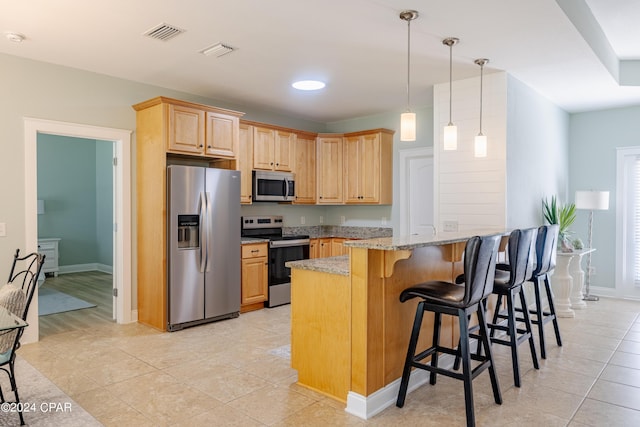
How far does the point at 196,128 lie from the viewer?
4508 millimetres

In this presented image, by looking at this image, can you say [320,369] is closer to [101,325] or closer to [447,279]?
[447,279]

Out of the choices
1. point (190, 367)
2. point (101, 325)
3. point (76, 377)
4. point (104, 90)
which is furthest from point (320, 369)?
point (104, 90)

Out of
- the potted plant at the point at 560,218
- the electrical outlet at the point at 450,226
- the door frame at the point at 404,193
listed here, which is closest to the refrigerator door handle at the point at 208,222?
the electrical outlet at the point at 450,226

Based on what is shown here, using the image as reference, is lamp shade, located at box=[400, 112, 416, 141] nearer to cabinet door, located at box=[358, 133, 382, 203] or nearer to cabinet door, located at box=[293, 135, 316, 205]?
cabinet door, located at box=[358, 133, 382, 203]

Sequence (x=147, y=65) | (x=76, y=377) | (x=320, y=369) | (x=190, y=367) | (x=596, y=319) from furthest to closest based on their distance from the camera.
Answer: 1. (x=596, y=319)
2. (x=147, y=65)
3. (x=190, y=367)
4. (x=76, y=377)
5. (x=320, y=369)

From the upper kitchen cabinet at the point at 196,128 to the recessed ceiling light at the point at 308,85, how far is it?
781 mm

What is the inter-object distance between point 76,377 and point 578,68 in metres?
5.17

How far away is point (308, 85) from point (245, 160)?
1315mm

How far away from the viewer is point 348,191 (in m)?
6.26

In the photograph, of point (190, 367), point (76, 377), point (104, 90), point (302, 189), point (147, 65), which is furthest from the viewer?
point (302, 189)

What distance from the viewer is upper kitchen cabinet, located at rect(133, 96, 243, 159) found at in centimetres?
427

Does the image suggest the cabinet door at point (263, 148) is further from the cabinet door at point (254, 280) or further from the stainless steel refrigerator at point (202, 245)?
the cabinet door at point (254, 280)

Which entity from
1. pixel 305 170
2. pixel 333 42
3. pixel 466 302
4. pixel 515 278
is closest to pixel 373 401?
pixel 466 302

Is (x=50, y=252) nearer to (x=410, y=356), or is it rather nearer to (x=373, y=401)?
(x=373, y=401)
